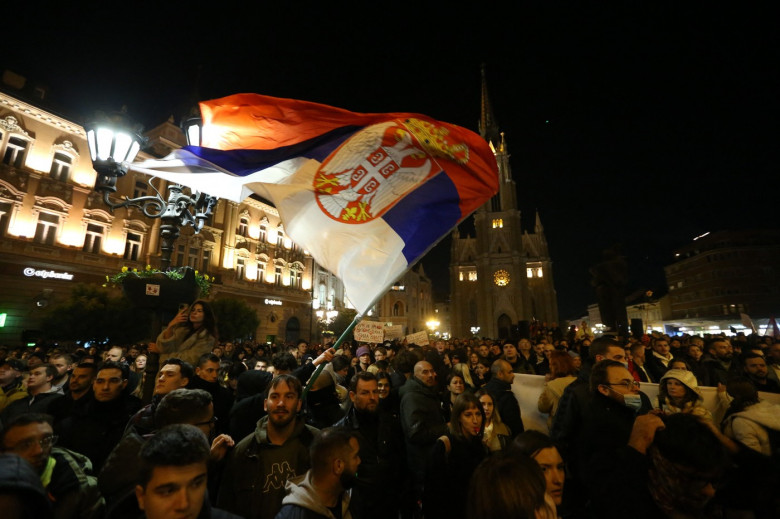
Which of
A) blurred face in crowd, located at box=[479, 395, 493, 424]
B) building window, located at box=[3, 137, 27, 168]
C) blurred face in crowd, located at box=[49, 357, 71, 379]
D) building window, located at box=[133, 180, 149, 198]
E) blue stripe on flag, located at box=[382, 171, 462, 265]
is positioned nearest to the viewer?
blue stripe on flag, located at box=[382, 171, 462, 265]

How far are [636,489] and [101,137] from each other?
697 centimetres

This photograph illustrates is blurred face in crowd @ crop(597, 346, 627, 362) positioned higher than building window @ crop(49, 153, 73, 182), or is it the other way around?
building window @ crop(49, 153, 73, 182)

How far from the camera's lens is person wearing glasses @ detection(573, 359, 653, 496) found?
290 centimetres

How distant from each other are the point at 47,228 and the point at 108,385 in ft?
78.0

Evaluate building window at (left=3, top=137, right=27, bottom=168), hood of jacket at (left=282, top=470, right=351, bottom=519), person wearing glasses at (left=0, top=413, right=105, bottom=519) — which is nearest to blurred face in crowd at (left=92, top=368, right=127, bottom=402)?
person wearing glasses at (left=0, top=413, right=105, bottom=519)

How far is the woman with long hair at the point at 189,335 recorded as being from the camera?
4305 mm

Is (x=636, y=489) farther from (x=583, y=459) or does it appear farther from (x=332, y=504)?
(x=332, y=504)

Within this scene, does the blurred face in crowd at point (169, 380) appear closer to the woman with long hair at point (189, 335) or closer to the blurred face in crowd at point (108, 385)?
the blurred face in crowd at point (108, 385)

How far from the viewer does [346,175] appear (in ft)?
12.4

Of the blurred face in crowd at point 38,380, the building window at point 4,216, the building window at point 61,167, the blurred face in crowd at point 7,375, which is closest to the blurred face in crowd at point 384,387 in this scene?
the blurred face in crowd at point 38,380

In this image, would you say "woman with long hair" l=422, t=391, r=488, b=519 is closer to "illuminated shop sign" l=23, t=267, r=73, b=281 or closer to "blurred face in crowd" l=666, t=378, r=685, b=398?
"blurred face in crowd" l=666, t=378, r=685, b=398

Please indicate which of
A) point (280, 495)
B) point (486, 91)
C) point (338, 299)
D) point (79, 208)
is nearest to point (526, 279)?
point (338, 299)

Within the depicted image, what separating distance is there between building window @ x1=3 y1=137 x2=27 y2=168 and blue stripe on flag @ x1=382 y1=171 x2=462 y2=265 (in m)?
26.0

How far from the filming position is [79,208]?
69.9 ft
